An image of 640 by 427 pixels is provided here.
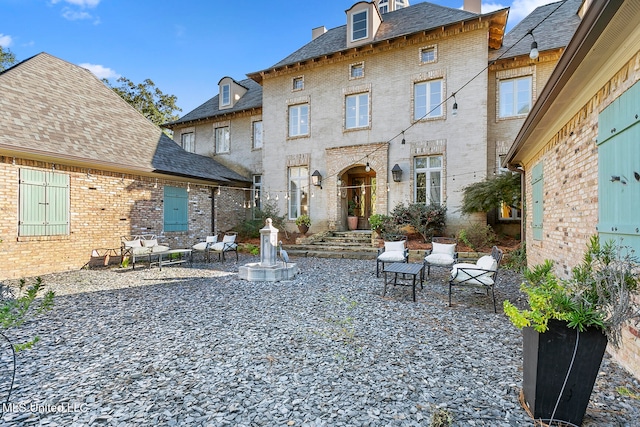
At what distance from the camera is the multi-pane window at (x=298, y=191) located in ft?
43.7

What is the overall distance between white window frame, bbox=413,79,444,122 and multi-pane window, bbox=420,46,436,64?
0.73 metres

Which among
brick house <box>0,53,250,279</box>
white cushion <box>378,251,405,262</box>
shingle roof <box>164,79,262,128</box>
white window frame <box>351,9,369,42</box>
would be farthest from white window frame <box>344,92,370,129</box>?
white cushion <box>378,251,405,262</box>

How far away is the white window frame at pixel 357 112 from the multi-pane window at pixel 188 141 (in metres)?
8.99

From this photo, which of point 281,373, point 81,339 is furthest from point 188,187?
point 281,373

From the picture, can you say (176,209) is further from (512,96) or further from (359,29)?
(512,96)

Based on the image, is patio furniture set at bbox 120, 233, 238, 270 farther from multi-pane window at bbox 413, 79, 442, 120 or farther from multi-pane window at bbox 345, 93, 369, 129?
multi-pane window at bbox 413, 79, 442, 120

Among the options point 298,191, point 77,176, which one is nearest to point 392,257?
point 298,191

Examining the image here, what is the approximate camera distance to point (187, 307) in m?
4.81

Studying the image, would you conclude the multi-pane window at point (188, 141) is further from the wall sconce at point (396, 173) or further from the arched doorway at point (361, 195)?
the wall sconce at point (396, 173)

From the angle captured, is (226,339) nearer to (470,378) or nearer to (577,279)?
(470,378)

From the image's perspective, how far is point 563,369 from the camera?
6.39 feet

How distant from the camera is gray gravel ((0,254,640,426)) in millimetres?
2180

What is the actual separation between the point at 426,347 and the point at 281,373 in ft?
5.17

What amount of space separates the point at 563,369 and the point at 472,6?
44.3 ft
